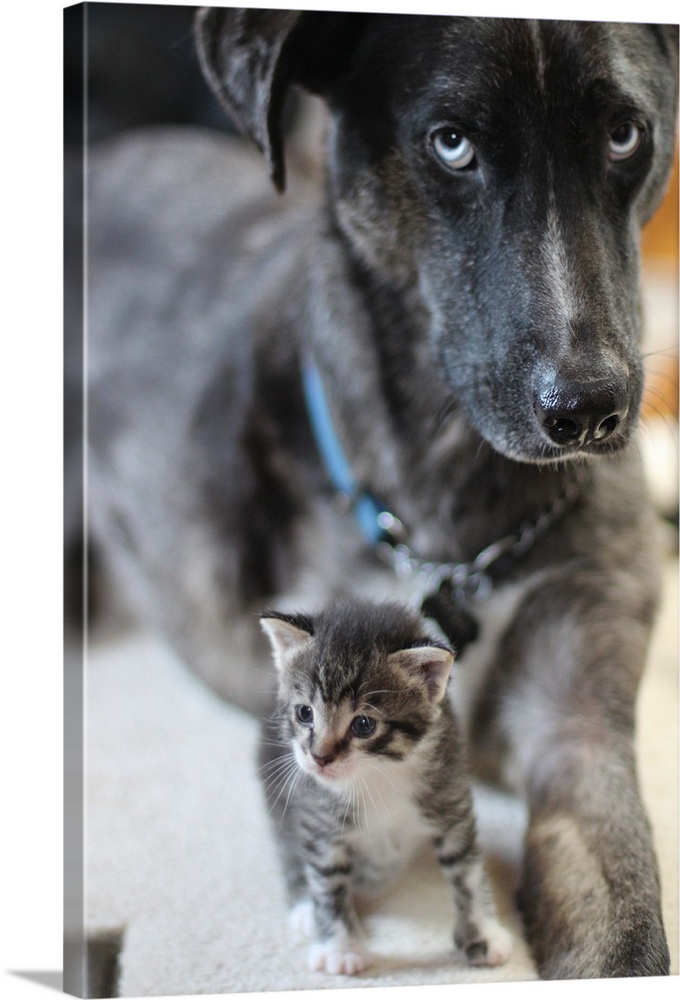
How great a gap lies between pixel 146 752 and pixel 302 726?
0.28 metres

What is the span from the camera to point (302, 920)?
1.06m

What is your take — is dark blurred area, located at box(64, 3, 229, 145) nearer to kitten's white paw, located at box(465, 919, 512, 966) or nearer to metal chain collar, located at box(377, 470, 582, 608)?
metal chain collar, located at box(377, 470, 582, 608)

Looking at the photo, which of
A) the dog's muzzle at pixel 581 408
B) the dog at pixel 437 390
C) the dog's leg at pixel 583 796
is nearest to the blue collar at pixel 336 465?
the dog at pixel 437 390

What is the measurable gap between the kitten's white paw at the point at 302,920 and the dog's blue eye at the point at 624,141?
30.8 inches

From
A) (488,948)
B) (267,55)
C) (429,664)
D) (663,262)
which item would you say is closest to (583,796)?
(488,948)

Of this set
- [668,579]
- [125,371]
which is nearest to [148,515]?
[125,371]

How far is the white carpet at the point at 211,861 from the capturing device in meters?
1.06

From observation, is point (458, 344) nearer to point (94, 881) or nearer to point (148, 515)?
point (148, 515)

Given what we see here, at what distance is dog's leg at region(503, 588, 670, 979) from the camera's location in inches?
41.7

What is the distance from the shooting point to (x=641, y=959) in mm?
1052

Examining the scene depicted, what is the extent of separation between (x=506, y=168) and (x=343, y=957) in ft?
2.50

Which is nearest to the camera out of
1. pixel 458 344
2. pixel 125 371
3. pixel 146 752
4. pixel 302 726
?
pixel 302 726

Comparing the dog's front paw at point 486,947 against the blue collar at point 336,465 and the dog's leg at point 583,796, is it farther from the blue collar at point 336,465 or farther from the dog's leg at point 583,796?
the blue collar at point 336,465

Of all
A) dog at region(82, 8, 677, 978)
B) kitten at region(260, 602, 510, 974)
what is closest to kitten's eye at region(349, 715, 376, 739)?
kitten at region(260, 602, 510, 974)
